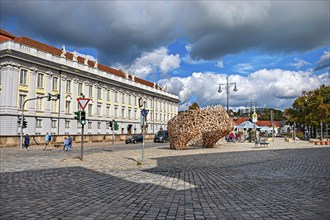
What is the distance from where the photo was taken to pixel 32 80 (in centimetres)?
4216

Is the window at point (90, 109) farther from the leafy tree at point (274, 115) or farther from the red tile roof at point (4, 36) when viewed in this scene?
the leafy tree at point (274, 115)

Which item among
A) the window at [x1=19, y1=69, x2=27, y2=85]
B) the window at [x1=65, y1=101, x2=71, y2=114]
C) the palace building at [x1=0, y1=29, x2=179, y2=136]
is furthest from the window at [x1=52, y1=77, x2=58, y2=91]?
the window at [x1=19, y1=69, x2=27, y2=85]

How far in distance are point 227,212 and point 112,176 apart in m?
5.39

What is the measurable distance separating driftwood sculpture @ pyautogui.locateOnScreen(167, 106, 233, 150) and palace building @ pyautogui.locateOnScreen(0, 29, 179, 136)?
25.6 meters

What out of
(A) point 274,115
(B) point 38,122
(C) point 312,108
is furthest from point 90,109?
(A) point 274,115

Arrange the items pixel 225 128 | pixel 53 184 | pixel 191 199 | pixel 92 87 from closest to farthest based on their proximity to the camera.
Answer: pixel 191 199
pixel 53 184
pixel 225 128
pixel 92 87

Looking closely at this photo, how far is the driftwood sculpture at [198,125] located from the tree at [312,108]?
3159 centimetres

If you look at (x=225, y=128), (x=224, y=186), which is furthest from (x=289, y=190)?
(x=225, y=128)

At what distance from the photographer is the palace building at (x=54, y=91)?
38875mm

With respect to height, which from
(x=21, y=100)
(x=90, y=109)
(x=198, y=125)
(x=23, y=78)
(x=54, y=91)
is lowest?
(x=198, y=125)

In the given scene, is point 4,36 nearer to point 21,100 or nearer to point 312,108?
point 21,100

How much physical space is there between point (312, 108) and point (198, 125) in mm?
35970

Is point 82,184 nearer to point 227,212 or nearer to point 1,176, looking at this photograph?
→ point 1,176

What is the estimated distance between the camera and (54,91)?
46.4 m
